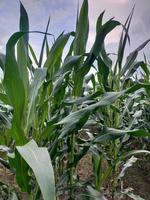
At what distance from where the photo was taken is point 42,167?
52 centimetres

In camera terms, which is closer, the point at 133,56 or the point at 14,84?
the point at 14,84

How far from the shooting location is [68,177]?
116 cm

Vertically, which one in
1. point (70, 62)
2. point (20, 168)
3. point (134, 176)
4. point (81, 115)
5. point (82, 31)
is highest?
point (82, 31)

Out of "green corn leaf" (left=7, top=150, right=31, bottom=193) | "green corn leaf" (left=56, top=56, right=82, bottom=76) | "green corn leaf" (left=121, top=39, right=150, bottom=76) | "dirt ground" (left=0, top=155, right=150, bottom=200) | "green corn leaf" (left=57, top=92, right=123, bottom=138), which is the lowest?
"dirt ground" (left=0, top=155, right=150, bottom=200)

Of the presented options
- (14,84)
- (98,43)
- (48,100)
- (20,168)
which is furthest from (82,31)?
(20,168)

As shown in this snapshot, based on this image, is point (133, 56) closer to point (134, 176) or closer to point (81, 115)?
point (81, 115)

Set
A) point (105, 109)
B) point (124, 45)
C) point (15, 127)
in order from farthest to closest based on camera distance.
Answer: point (105, 109) → point (124, 45) → point (15, 127)

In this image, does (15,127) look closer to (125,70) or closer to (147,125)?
(125,70)

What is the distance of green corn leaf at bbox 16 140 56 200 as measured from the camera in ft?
1.59

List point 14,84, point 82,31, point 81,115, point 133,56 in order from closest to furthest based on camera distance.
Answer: point 14,84 < point 81,115 < point 82,31 < point 133,56

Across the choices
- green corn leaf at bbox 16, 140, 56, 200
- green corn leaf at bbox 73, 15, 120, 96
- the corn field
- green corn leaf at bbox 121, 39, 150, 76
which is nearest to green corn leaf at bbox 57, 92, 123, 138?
the corn field

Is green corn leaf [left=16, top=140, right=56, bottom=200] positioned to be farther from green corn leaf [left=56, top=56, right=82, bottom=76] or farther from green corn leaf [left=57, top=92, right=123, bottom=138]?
green corn leaf [left=56, top=56, right=82, bottom=76]

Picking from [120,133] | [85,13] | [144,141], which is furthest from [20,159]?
[144,141]

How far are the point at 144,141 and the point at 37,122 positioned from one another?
1715mm
